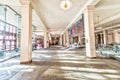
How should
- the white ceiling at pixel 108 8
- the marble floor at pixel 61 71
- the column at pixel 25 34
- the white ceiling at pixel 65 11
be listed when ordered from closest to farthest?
the marble floor at pixel 61 71 < the column at pixel 25 34 < the white ceiling at pixel 65 11 < the white ceiling at pixel 108 8

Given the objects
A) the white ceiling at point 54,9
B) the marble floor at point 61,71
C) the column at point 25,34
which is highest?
the white ceiling at point 54,9

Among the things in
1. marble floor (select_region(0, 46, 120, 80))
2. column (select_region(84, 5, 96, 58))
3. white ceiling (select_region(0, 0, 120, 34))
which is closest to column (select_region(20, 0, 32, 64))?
marble floor (select_region(0, 46, 120, 80))

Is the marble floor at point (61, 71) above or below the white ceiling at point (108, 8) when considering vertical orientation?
below

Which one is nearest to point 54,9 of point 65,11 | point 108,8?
point 65,11

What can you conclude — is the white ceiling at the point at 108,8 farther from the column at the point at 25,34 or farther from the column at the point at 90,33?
the column at the point at 25,34

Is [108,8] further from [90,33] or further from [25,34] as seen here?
[25,34]

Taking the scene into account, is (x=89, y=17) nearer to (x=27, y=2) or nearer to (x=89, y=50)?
(x=89, y=50)

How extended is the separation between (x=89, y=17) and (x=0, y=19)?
21.3 ft

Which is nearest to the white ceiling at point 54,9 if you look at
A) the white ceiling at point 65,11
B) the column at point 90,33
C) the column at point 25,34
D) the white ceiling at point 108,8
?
the white ceiling at point 65,11

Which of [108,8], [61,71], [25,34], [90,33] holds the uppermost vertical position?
[108,8]

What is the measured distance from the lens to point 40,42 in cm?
2478

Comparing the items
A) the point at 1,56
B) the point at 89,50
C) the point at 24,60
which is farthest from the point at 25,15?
the point at 89,50

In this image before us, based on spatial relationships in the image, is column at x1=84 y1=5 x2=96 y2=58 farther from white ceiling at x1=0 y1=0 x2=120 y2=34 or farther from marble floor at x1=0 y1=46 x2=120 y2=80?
marble floor at x1=0 y1=46 x2=120 y2=80

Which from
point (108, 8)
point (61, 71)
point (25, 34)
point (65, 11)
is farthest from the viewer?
point (65, 11)
